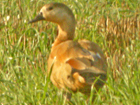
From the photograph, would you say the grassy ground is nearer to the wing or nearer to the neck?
the wing

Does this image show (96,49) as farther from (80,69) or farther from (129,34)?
(129,34)

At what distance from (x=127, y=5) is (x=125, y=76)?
9.35 ft

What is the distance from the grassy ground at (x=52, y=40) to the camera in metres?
3.72

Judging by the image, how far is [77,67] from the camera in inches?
141

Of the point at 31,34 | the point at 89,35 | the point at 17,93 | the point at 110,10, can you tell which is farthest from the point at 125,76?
the point at 110,10

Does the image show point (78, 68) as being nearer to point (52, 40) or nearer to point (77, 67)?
point (77, 67)

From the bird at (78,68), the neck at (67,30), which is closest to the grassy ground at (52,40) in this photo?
the bird at (78,68)

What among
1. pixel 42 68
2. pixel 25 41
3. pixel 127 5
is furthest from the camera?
pixel 127 5

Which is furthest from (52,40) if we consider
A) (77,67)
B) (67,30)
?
(77,67)

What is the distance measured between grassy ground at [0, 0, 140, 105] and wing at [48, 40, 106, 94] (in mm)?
106

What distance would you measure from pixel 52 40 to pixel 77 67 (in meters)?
1.85

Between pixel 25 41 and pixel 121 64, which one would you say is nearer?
pixel 121 64

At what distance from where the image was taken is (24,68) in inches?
173

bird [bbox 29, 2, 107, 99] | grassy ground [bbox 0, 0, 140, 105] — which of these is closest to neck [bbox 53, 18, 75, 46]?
grassy ground [bbox 0, 0, 140, 105]
